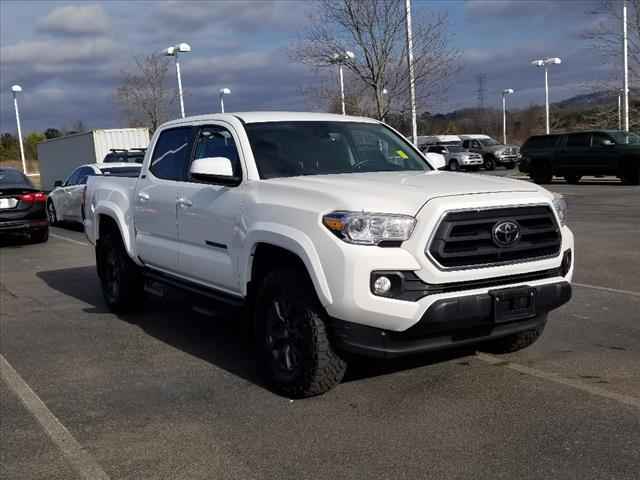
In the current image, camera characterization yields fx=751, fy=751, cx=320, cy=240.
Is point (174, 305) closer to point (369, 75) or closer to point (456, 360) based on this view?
point (456, 360)

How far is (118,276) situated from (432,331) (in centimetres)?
421

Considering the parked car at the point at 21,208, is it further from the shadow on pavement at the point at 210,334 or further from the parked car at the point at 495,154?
the parked car at the point at 495,154

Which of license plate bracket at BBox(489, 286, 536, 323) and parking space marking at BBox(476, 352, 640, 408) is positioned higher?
license plate bracket at BBox(489, 286, 536, 323)

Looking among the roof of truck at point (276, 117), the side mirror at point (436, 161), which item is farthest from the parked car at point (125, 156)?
the side mirror at point (436, 161)

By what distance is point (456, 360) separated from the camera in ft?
18.2

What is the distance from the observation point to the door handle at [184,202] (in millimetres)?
5930

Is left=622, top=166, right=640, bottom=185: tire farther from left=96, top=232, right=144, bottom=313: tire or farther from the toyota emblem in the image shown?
the toyota emblem

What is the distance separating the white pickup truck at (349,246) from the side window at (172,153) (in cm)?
25

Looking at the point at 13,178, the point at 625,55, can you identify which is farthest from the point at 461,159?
the point at 13,178

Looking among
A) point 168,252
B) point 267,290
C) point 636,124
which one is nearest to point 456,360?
point 267,290

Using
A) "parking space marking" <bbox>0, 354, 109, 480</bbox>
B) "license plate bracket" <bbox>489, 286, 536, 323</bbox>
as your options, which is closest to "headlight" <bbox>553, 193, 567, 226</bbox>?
"license plate bracket" <bbox>489, 286, 536, 323</bbox>

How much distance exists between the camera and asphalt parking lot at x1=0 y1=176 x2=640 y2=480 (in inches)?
152

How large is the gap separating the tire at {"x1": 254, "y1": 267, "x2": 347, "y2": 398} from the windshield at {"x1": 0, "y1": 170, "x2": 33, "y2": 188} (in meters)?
11.0

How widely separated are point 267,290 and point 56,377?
1932 millimetres
